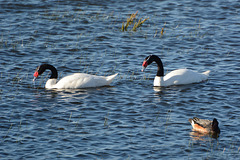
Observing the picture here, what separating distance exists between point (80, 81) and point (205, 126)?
6.40 metres

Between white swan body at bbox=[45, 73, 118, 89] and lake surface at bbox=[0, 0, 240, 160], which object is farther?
white swan body at bbox=[45, 73, 118, 89]

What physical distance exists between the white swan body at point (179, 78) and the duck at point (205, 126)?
500 centimetres

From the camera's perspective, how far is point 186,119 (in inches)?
720

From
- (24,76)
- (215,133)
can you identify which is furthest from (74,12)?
(215,133)

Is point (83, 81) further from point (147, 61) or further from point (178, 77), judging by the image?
point (178, 77)

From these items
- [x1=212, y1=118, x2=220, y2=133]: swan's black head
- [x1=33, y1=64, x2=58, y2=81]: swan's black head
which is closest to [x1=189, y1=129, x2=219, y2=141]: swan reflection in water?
[x1=212, y1=118, x2=220, y2=133]: swan's black head

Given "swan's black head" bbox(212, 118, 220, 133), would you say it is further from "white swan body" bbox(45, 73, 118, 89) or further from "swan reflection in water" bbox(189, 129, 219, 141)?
"white swan body" bbox(45, 73, 118, 89)

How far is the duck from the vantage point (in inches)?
655

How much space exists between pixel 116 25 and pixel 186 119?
13.4 metres

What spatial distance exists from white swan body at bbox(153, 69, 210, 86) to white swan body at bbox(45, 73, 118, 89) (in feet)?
5.84

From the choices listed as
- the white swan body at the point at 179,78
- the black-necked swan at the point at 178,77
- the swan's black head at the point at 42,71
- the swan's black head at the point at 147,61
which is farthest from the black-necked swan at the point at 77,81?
the white swan body at the point at 179,78

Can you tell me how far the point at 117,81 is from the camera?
22.8m

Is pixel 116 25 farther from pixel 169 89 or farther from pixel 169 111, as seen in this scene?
pixel 169 111

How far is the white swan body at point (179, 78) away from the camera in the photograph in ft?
72.5
